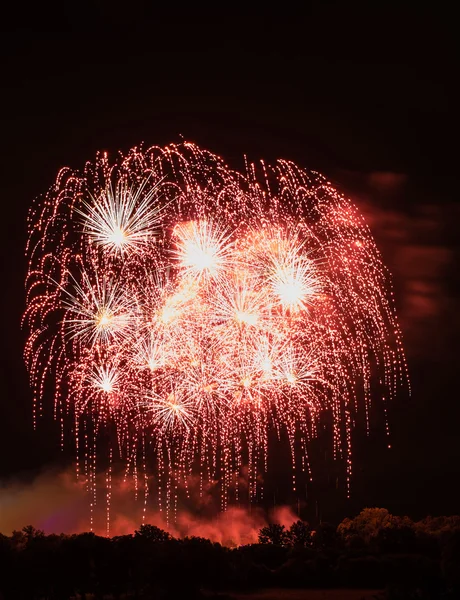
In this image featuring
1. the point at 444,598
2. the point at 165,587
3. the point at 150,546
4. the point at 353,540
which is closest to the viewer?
the point at 444,598

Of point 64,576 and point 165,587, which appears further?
point 64,576

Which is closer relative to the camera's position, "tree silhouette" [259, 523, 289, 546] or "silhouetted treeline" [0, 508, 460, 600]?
"silhouetted treeline" [0, 508, 460, 600]

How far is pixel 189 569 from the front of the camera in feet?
128

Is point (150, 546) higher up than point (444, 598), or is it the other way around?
point (150, 546)

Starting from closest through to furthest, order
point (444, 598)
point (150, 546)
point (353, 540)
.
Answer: point (444, 598), point (150, 546), point (353, 540)

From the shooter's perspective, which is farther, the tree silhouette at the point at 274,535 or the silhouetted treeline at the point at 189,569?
the tree silhouette at the point at 274,535

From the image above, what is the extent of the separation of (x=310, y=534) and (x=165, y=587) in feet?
89.8

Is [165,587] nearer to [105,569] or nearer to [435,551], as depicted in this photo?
[105,569]

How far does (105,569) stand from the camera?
140ft

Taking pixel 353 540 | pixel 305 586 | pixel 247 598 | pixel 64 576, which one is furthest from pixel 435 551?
pixel 64 576

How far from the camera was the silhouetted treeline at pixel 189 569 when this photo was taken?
124 feet

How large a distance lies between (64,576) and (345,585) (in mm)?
13183

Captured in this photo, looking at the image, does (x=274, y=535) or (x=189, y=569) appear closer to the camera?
(x=189, y=569)

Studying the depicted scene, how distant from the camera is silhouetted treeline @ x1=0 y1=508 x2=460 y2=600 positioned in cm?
3791
